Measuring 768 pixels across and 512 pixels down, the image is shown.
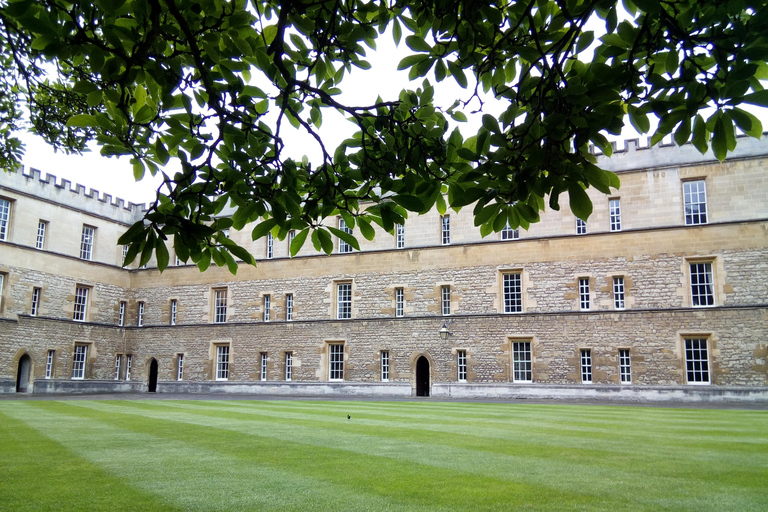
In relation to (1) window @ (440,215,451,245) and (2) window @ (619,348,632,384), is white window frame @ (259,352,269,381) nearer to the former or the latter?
(1) window @ (440,215,451,245)

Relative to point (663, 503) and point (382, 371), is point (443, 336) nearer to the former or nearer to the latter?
point (382, 371)

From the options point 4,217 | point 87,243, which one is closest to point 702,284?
point 87,243

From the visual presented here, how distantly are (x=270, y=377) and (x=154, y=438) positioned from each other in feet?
72.3

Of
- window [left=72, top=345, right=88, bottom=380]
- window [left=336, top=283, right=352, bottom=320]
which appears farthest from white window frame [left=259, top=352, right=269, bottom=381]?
window [left=72, top=345, right=88, bottom=380]

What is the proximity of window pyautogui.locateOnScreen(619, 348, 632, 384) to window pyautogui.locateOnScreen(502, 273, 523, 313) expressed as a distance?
4576mm

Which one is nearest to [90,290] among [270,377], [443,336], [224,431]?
[270,377]

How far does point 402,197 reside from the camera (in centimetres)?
322

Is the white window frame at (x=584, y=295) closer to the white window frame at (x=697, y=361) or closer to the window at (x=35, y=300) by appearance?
the white window frame at (x=697, y=361)

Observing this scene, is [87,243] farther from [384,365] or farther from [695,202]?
[695,202]

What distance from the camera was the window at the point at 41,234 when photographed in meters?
30.8

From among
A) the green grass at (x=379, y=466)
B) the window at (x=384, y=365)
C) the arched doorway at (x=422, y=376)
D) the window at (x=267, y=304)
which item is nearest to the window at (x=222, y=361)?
the window at (x=267, y=304)

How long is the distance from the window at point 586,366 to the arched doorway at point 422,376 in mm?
7066

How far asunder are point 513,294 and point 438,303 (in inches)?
136

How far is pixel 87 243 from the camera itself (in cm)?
3359
